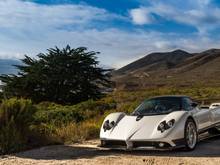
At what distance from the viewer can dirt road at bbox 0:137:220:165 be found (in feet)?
30.3

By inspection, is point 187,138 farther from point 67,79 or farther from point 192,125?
A: point 67,79

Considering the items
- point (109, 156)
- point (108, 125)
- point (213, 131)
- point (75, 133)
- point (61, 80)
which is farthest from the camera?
point (61, 80)

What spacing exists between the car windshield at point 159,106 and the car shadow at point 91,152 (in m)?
1.10

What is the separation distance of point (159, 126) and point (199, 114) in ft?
5.93

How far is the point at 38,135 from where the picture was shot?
12.6 metres

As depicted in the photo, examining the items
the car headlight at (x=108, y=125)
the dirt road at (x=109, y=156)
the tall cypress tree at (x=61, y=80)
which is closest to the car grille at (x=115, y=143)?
the dirt road at (x=109, y=156)

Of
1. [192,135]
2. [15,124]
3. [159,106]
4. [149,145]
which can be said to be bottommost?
[149,145]

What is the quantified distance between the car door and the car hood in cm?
86

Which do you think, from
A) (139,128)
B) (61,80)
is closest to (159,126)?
(139,128)

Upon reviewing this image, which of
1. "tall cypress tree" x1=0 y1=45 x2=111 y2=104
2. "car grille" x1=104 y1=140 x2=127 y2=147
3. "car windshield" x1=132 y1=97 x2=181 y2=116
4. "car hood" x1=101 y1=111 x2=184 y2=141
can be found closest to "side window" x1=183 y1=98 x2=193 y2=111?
"car windshield" x1=132 y1=97 x2=181 y2=116

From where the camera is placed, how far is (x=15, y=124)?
11477 mm

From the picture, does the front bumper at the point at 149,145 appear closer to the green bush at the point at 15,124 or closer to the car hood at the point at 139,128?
the car hood at the point at 139,128

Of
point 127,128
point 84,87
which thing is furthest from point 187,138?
point 84,87

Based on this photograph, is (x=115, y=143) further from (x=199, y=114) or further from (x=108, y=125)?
(x=199, y=114)
